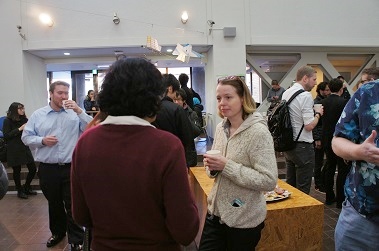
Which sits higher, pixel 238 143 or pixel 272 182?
pixel 238 143

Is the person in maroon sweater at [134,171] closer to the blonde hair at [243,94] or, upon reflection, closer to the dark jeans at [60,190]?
the blonde hair at [243,94]

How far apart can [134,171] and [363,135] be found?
100 cm

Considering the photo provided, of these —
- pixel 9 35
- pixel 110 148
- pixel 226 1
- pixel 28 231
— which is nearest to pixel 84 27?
pixel 9 35

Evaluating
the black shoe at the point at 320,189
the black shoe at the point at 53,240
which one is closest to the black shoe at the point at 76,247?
the black shoe at the point at 53,240

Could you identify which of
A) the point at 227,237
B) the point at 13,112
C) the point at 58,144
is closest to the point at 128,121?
the point at 227,237

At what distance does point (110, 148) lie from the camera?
1.17 m

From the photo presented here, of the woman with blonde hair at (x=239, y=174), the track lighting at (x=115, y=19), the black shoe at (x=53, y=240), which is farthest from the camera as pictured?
the track lighting at (x=115, y=19)

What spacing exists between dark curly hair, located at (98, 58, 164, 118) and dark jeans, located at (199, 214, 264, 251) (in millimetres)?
983

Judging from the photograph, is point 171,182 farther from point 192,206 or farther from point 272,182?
point 272,182

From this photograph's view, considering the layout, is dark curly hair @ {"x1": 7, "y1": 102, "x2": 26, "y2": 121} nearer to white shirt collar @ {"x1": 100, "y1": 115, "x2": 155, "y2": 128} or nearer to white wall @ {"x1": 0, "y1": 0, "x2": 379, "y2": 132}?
white wall @ {"x1": 0, "y1": 0, "x2": 379, "y2": 132}

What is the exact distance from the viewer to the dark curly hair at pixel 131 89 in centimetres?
119

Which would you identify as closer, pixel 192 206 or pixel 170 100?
pixel 192 206

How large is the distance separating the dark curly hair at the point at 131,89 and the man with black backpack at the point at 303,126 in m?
2.74

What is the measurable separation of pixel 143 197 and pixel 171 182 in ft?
0.39
